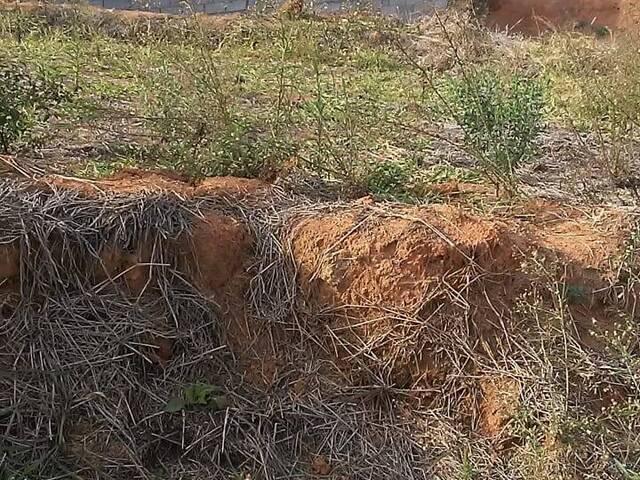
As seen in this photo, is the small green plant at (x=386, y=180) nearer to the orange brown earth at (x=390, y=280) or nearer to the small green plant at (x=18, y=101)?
the orange brown earth at (x=390, y=280)

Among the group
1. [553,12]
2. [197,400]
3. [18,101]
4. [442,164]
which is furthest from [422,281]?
[553,12]

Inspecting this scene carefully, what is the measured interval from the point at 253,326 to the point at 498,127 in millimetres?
1559

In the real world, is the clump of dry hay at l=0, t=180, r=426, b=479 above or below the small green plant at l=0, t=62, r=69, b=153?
below

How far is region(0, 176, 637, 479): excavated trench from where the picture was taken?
2.89 meters

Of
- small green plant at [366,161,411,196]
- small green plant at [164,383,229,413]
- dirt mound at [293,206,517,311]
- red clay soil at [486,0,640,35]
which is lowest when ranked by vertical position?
red clay soil at [486,0,640,35]

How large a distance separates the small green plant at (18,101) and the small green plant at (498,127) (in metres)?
1.90

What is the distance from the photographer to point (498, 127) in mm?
3926

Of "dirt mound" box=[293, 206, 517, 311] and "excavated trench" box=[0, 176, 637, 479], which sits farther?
"dirt mound" box=[293, 206, 517, 311]

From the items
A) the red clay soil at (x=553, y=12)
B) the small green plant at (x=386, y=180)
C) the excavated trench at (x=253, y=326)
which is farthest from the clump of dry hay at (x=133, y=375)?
the red clay soil at (x=553, y=12)

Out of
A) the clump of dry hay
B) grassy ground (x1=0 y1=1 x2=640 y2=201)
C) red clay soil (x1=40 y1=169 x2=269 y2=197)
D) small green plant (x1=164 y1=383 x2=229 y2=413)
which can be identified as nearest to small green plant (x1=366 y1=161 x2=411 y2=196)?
grassy ground (x1=0 y1=1 x2=640 y2=201)

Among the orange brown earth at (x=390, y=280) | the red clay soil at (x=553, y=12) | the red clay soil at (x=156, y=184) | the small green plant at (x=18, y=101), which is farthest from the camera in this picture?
the red clay soil at (x=553, y=12)

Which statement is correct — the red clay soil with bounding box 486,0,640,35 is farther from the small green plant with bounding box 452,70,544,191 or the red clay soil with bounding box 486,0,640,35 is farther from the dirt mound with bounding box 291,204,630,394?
the dirt mound with bounding box 291,204,630,394

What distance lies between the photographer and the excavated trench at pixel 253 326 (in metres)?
2.89

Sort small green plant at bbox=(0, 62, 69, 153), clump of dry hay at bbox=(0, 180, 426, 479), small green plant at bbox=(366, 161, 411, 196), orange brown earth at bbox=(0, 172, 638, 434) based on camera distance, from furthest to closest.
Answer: small green plant at bbox=(366, 161, 411, 196)
small green plant at bbox=(0, 62, 69, 153)
orange brown earth at bbox=(0, 172, 638, 434)
clump of dry hay at bbox=(0, 180, 426, 479)
